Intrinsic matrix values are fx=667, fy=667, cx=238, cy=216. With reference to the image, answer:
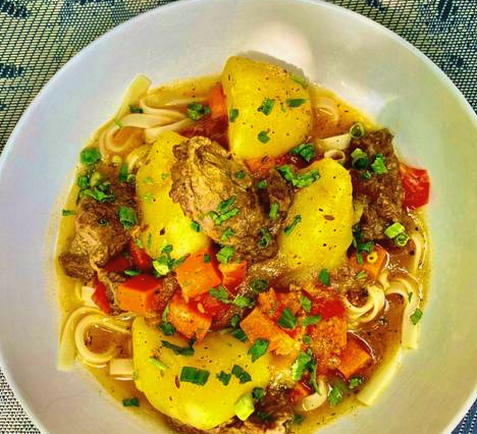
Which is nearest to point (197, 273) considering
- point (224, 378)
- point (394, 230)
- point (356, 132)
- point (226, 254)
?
point (226, 254)

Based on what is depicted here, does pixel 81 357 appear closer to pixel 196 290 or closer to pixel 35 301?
pixel 35 301

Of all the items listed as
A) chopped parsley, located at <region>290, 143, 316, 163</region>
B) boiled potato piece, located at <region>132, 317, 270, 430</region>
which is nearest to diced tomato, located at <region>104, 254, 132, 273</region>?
boiled potato piece, located at <region>132, 317, 270, 430</region>

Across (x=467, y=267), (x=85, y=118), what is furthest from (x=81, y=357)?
(x=467, y=267)

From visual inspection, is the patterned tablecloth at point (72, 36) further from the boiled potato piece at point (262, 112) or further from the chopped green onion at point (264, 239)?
the chopped green onion at point (264, 239)

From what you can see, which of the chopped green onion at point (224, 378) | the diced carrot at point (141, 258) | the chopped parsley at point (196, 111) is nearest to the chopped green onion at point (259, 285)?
the chopped green onion at point (224, 378)

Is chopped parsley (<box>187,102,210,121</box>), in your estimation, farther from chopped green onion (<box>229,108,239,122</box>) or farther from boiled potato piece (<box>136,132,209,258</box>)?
chopped green onion (<box>229,108,239,122</box>)
